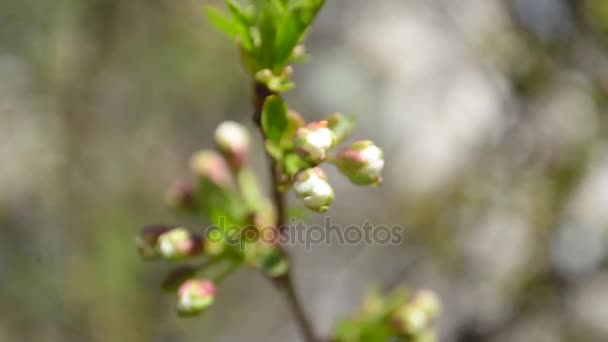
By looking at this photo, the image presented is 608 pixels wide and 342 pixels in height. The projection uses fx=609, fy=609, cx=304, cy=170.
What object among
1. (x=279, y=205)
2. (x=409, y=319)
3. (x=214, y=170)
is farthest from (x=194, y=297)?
(x=409, y=319)

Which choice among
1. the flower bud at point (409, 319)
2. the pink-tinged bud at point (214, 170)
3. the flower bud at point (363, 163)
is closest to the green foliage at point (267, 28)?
the flower bud at point (363, 163)

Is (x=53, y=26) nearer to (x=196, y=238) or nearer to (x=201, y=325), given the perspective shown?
(x=201, y=325)

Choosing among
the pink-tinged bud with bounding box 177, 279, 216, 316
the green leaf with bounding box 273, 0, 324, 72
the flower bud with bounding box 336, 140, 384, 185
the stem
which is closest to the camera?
the green leaf with bounding box 273, 0, 324, 72

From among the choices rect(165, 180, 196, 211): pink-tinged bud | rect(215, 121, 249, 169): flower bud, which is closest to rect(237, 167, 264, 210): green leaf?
rect(215, 121, 249, 169): flower bud

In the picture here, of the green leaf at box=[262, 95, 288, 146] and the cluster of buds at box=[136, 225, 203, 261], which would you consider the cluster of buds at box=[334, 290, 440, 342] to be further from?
the green leaf at box=[262, 95, 288, 146]

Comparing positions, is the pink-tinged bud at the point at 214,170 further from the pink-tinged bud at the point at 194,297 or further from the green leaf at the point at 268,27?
the green leaf at the point at 268,27
